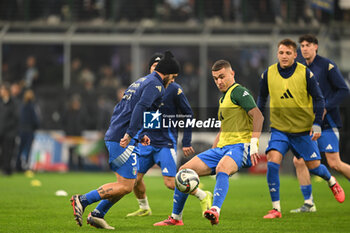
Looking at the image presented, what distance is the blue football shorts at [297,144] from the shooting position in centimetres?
889

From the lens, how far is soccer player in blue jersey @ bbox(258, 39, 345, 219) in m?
8.77

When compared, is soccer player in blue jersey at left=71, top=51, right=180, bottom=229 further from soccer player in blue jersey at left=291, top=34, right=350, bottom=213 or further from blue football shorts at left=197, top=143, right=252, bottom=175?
soccer player in blue jersey at left=291, top=34, right=350, bottom=213

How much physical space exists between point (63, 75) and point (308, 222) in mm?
13917

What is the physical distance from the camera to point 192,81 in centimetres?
2006

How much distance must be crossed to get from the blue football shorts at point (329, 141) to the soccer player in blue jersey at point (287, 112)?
0.52 m

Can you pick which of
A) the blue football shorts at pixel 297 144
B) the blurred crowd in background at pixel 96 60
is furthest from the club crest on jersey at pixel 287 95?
the blurred crowd in background at pixel 96 60

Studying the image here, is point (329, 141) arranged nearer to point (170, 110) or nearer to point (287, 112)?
point (287, 112)

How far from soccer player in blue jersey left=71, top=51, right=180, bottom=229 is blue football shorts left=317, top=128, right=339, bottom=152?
9.61 feet

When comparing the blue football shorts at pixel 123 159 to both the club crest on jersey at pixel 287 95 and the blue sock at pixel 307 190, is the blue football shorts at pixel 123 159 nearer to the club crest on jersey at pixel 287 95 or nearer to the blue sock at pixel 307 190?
the club crest on jersey at pixel 287 95

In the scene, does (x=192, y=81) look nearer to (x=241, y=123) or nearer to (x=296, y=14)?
(x=296, y=14)

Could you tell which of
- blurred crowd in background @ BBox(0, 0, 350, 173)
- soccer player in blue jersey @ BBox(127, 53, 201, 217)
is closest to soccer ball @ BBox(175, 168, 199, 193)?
soccer player in blue jersey @ BBox(127, 53, 201, 217)

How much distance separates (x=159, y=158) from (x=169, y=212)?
35.5 inches

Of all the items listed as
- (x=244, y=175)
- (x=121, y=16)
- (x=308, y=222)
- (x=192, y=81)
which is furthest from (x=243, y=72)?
(x=308, y=222)

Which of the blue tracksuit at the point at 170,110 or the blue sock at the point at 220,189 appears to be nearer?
the blue sock at the point at 220,189
